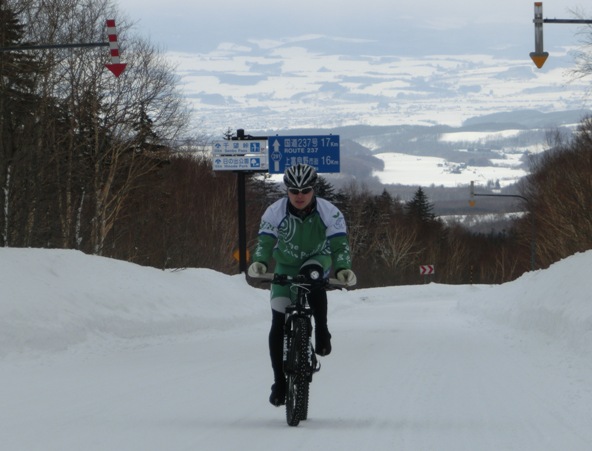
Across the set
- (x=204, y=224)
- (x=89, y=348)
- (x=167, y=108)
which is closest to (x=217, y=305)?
(x=89, y=348)

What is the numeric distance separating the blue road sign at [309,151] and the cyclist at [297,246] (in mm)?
30685

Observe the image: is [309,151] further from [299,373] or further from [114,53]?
[299,373]

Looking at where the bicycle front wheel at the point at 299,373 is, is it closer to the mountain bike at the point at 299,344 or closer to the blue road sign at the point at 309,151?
the mountain bike at the point at 299,344

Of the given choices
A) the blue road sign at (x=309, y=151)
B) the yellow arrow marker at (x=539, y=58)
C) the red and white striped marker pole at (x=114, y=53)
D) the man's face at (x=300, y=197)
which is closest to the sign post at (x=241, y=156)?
the blue road sign at (x=309, y=151)

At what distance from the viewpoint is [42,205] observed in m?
25.5

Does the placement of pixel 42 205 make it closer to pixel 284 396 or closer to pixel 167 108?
pixel 284 396

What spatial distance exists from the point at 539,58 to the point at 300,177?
13.5 m

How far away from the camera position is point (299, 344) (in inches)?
340

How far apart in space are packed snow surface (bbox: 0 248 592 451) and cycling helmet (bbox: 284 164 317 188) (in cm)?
192

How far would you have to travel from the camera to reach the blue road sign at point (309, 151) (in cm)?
3956

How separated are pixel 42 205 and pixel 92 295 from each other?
8.33m

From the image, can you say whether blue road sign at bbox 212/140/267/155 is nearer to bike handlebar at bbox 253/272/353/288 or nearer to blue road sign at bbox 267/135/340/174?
blue road sign at bbox 267/135/340/174

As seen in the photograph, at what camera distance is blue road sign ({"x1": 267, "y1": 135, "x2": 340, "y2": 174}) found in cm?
3956

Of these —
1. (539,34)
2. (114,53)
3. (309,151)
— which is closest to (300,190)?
(114,53)
